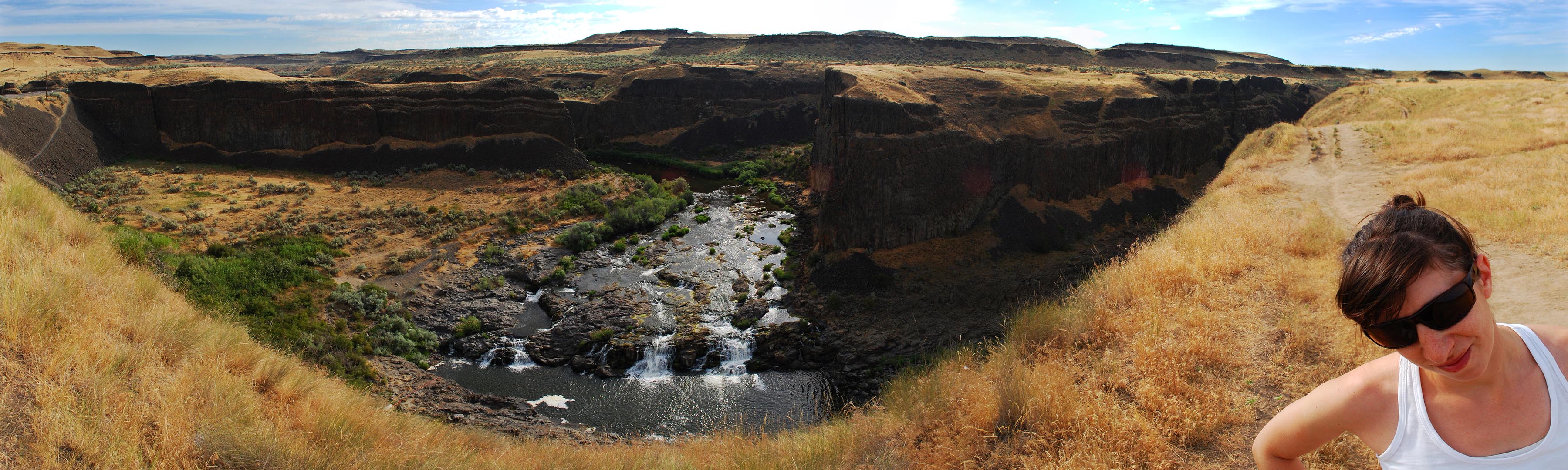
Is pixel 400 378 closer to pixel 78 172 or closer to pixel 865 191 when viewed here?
pixel 865 191

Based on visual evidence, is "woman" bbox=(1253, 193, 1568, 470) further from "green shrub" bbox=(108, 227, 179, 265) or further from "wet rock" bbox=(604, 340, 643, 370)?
"wet rock" bbox=(604, 340, 643, 370)

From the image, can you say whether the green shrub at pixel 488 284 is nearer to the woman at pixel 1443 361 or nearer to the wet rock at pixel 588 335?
the wet rock at pixel 588 335

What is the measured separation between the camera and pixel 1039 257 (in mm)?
26766

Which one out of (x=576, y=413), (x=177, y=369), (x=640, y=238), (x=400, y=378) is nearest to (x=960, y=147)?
(x=640, y=238)

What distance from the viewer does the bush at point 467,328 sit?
2092 centimetres

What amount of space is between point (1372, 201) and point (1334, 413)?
2168 centimetres

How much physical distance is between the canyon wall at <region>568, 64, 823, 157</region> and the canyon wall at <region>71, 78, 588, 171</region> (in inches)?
555

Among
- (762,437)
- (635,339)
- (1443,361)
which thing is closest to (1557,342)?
(1443,361)

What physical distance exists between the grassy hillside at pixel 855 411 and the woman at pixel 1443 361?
11.7 feet

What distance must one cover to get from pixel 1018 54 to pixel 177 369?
316ft

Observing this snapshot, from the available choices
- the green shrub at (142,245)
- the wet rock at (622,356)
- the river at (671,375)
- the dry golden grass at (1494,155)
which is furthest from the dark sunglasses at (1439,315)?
the wet rock at (622,356)

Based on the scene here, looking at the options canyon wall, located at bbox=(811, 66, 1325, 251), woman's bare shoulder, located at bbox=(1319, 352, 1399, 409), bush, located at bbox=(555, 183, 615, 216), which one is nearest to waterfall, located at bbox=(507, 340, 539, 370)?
canyon wall, located at bbox=(811, 66, 1325, 251)

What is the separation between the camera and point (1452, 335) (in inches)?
96.0

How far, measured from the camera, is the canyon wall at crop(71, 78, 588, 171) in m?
37.1
